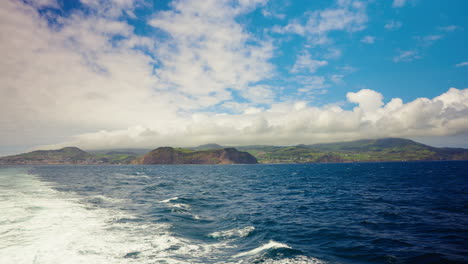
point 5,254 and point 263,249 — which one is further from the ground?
point 5,254

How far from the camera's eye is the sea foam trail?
46.3 ft

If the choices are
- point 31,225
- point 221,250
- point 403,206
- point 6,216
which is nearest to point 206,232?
point 221,250

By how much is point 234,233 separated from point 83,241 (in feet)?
38.8

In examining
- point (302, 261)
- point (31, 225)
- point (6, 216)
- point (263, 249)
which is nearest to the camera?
point (302, 261)

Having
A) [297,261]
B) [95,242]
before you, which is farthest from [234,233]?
[95,242]

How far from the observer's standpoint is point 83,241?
16.9m

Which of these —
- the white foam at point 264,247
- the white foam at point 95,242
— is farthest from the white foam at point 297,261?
the white foam at point 264,247

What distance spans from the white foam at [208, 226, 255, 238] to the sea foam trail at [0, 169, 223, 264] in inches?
95.6

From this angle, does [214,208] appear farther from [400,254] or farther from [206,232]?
[400,254]

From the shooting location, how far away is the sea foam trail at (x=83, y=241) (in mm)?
14117

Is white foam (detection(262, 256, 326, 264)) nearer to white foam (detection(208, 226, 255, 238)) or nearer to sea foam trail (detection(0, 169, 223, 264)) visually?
sea foam trail (detection(0, 169, 223, 264))

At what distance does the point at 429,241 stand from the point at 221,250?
15423mm

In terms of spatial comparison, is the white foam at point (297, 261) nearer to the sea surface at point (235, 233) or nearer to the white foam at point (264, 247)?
the sea surface at point (235, 233)

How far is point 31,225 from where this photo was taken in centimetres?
2044
